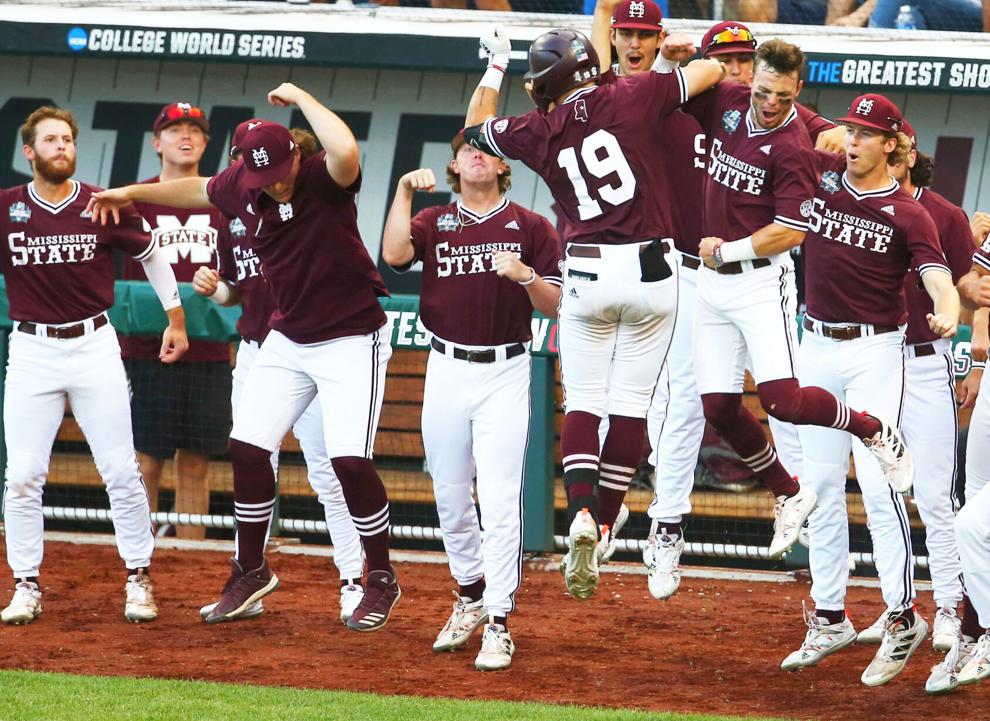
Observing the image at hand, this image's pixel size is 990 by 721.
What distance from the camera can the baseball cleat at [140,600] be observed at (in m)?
7.24

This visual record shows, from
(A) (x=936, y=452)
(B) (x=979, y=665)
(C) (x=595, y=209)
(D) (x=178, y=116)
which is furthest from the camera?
(D) (x=178, y=116)

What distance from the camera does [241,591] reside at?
689 centimetres

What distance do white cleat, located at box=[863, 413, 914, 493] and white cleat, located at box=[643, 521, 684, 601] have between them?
3.41ft

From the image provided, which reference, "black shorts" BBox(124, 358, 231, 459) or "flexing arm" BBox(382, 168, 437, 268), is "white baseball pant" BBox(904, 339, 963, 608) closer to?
"flexing arm" BBox(382, 168, 437, 268)

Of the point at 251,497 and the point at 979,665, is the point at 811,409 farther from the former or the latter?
the point at 251,497

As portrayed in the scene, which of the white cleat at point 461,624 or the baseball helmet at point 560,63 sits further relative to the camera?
the white cleat at point 461,624

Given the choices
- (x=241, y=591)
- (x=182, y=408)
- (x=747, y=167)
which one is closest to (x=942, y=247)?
(x=747, y=167)

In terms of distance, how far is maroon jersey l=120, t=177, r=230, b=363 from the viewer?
900cm

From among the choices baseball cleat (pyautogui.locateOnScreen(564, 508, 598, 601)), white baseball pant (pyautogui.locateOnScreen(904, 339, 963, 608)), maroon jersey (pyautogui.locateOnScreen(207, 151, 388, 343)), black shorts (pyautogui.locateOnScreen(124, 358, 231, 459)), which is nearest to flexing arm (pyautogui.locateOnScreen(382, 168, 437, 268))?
maroon jersey (pyautogui.locateOnScreen(207, 151, 388, 343))

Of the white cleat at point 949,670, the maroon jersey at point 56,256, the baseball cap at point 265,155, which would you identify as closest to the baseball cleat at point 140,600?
the maroon jersey at point 56,256

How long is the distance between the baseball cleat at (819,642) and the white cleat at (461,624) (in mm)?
1343

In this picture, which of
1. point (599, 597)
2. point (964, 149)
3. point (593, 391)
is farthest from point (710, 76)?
point (964, 149)

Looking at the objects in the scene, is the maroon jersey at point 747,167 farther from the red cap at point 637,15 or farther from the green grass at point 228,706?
the green grass at point 228,706

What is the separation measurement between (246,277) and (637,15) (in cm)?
236
